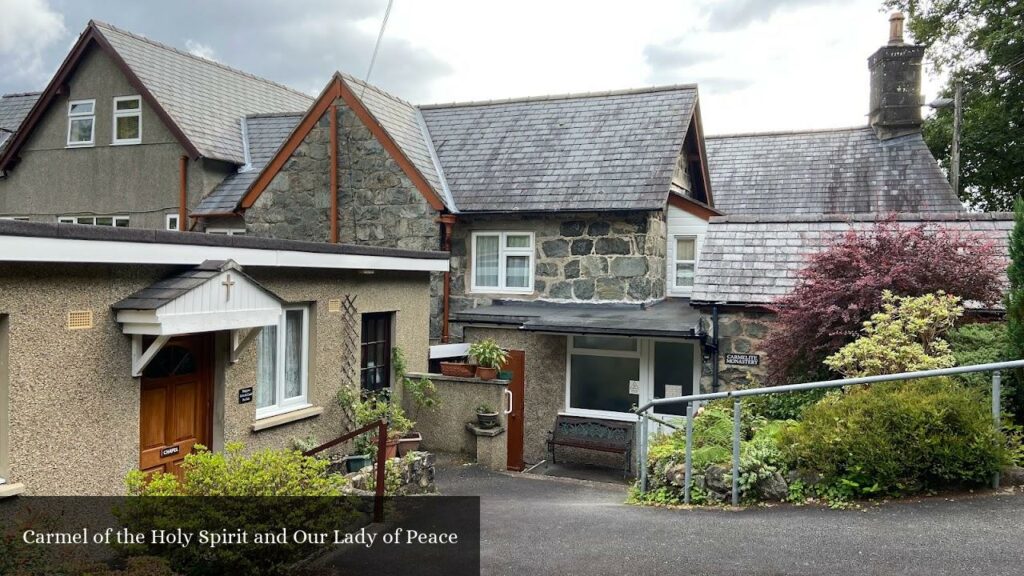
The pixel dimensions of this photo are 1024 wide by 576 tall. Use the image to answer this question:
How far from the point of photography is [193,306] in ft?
23.2

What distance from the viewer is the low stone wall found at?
11984 millimetres

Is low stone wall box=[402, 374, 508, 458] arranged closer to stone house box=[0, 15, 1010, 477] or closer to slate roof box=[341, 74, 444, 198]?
stone house box=[0, 15, 1010, 477]

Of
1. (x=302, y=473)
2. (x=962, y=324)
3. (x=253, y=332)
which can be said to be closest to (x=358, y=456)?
(x=253, y=332)

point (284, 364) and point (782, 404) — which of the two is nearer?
point (284, 364)

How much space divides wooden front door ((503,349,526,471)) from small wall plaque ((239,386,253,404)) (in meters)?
5.45

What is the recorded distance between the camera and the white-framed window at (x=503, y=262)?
594 inches

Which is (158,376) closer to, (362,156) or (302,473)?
(302,473)

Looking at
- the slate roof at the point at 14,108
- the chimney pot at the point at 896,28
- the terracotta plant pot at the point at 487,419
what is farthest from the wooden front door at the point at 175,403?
the slate roof at the point at 14,108

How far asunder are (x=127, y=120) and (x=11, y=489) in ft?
50.6

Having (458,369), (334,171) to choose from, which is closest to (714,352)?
(458,369)

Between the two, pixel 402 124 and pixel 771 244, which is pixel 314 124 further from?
pixel 771 244

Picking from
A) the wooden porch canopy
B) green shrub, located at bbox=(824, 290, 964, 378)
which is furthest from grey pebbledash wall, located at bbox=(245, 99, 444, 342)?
green shrub, located at bbox=(824, 290, 964, 378)

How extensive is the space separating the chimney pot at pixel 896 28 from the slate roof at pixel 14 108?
25348 mm

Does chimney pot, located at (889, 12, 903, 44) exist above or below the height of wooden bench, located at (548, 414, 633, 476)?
above
